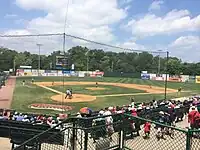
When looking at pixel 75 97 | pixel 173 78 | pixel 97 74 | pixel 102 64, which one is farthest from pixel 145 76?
pixel 75 97

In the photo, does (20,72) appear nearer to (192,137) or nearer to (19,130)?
(19,130)

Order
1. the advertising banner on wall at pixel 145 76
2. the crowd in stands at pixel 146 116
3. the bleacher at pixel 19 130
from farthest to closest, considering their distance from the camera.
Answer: the advertising banner on wall at pixel 145 76 < the crowd in stands at pixel 146 116 < the bleacher at pixel 19 130

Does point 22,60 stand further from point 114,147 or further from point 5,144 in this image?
point 114,147

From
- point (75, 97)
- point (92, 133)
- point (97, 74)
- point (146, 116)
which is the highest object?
point (92, 133)

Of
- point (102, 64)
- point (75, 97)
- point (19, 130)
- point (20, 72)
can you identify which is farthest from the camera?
point (102, 64)

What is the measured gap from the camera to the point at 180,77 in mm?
76125

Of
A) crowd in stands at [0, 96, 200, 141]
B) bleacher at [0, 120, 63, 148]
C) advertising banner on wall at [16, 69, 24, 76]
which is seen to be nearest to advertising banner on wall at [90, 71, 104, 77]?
advertising banner on wall at [16, 69, 24, 76]

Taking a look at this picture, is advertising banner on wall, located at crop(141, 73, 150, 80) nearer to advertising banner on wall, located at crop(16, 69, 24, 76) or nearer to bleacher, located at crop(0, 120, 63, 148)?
advertising banner on wall, located at crop(16, 69, 24, 76)

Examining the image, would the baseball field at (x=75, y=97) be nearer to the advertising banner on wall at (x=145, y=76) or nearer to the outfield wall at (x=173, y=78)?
the advertising banner on wall at (x=145, y=76)

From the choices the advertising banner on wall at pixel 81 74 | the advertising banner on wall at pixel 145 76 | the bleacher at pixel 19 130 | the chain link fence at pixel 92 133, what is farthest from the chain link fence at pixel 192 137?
the advertising banner on wall at pixel 81 74

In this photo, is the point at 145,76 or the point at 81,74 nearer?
the point at 145,76

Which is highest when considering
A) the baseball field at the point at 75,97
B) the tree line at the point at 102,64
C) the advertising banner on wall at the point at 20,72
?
the tree line at the point at 102,64

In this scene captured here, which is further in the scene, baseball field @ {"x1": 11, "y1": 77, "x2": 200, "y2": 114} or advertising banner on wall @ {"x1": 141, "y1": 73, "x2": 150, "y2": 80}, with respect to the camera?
advertising banner on wall @ {"x1": 141, "y1": 73, "x2": 150, "y2": 80}

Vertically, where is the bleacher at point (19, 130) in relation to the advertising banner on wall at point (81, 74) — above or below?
below
